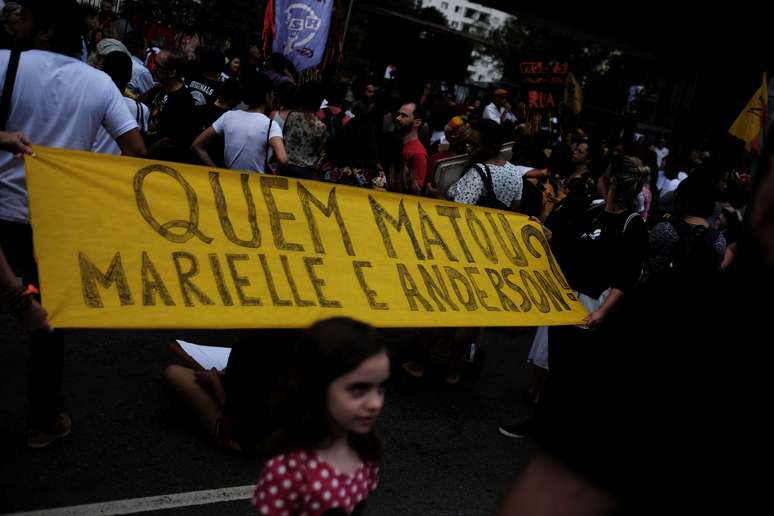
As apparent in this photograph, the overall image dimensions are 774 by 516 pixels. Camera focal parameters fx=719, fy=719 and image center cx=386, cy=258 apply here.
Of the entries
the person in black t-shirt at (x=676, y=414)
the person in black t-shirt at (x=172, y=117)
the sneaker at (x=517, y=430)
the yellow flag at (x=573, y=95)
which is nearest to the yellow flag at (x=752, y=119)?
the yellow flag at (x=573, y=95)

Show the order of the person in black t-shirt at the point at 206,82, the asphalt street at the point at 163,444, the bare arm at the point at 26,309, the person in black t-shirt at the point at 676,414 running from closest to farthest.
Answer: the person in black t-shirt at the point at 676,414 → the bare arm at the point at 26,309 → the asphalt street at the point at 163,444 → the person in black t-shirt at the point at 206,82

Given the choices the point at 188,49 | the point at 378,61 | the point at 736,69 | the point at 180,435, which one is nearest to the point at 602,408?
the point at 180,435

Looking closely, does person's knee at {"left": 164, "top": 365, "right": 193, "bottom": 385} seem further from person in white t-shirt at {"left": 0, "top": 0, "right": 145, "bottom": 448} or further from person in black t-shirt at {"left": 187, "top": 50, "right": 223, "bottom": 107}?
person in black t-shirt at {"left": 187, "top": 50, "right": 223, "bottom": 107}

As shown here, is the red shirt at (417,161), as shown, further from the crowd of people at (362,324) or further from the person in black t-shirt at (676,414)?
the person in black t-shirt at (676,414)

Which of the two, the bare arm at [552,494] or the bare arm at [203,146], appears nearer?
the bare arm at [552,494]

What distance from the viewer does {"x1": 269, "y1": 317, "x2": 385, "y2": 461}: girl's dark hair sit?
6.57 ft

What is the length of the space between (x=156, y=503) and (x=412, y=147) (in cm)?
411

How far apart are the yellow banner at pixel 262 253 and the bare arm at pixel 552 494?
234cm

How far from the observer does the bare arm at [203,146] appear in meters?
5.03

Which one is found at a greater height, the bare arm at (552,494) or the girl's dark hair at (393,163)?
the bare arm at (552,494)

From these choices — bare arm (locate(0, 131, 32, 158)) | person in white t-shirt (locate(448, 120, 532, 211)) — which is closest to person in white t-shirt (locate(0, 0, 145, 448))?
bare arm (locate(0, 131, 32, 158))

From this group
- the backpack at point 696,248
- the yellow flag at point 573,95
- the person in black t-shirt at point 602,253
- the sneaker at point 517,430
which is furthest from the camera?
the yellow flag at point 573,95

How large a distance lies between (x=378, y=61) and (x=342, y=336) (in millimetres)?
13174

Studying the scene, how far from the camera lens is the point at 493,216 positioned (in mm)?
4770
